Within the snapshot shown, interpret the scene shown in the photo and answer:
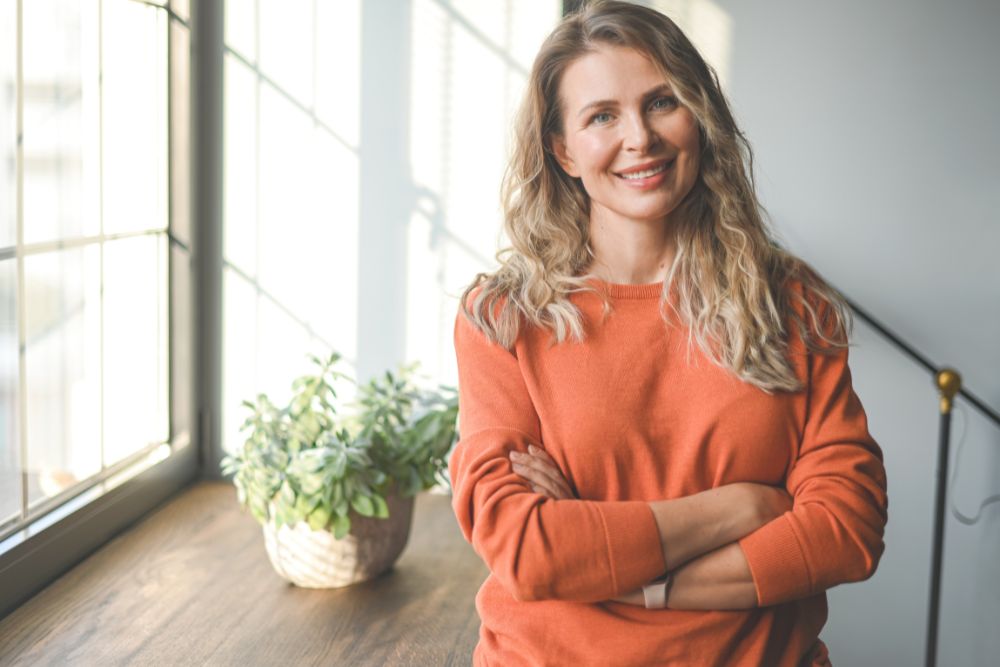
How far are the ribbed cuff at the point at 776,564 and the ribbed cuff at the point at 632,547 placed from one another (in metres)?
0.13

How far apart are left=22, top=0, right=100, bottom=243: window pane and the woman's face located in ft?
4.23

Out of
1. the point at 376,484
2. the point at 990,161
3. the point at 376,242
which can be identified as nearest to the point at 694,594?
the point at 376,484

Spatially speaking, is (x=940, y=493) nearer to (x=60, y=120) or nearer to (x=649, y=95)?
(x=649, y=95)

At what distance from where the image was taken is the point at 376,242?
10.0 ft

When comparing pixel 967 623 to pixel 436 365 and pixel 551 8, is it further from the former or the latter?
pixel 551 8

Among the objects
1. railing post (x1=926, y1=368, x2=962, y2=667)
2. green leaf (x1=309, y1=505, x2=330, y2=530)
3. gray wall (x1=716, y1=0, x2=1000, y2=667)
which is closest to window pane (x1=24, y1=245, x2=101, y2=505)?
green leaf (x1=309, y1=505, x2=330, y2=530)

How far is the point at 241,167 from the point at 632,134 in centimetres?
181

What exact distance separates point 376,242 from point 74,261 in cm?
86

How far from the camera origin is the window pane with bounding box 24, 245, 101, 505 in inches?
90.7

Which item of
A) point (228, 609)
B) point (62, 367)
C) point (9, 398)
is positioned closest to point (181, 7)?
point (62, 367)

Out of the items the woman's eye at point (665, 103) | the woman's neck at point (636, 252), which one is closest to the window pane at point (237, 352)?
the woman's neck at point (636, 252)

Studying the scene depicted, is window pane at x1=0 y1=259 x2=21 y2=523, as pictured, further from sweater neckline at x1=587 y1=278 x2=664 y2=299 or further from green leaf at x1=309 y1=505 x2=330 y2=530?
sweater neckline at x1=587 y1=278 x2=664 y2=299

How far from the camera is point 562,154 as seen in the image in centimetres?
168

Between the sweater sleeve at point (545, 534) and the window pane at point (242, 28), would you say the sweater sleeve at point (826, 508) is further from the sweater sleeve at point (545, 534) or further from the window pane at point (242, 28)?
the window pane at point (242, 28)
